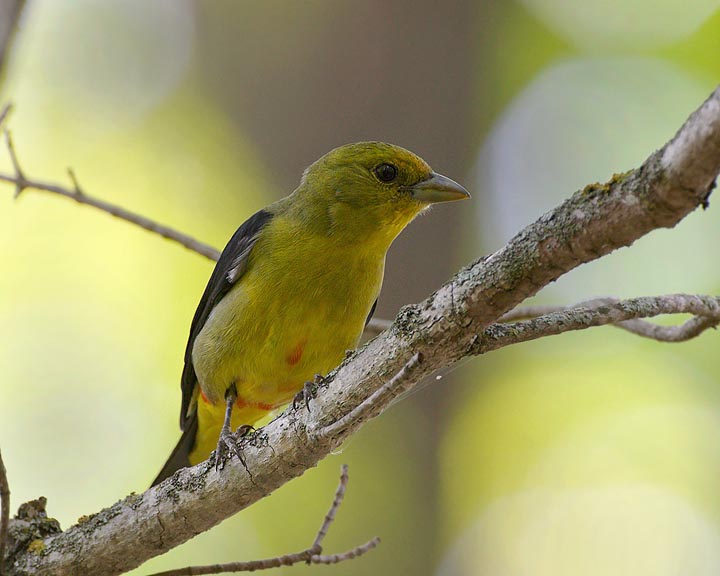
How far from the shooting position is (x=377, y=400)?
7.86ft

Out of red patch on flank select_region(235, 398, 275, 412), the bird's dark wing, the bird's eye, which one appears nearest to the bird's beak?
the bird's eye

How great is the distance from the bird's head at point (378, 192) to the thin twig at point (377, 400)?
64.0 inches

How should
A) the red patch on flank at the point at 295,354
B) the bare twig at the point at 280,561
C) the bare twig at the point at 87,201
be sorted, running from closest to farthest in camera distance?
the bare twig at the point at 280,561
the red patch on flank at the point at 295,354
the bare twig at the point at 87,201

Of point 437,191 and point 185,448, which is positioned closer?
point 437,191

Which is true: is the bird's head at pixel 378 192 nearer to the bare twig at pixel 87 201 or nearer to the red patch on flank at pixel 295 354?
the red patch on flank at pixel 295 354

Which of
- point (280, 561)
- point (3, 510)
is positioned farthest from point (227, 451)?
point (3, 510)

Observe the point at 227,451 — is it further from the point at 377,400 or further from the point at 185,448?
the point at 185,448

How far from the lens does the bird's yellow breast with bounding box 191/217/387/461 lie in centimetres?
387

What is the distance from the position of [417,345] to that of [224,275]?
2.16m

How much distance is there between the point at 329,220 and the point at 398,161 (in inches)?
19.1

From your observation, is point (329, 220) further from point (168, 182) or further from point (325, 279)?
point (168, 182)

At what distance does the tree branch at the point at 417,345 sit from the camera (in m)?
1.73

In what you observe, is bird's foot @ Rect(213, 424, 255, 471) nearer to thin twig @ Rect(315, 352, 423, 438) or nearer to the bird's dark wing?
thin twig @ Rect(315, 352, 423, 438)

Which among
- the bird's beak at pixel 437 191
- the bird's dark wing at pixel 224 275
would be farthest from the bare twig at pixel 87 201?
the bird's beak at pixel 437 191
